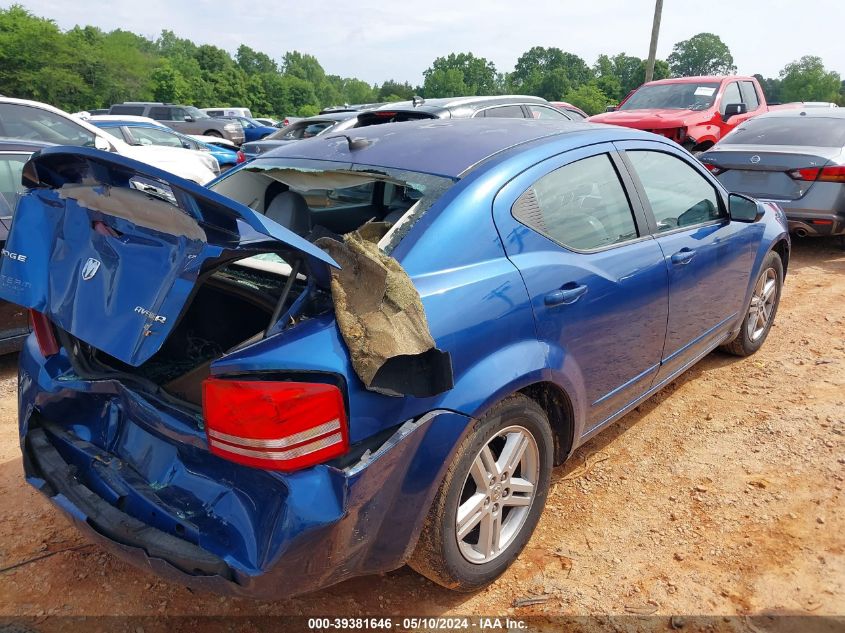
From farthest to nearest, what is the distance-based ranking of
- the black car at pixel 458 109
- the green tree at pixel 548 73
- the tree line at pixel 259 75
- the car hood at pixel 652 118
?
the green tree at pixel 548 73 → the tree line at pixel 259 75 → the car hood at pixel 652 118 → the black car at pixel 458 109

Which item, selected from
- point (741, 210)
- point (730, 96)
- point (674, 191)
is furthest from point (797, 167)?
point (730, 96)

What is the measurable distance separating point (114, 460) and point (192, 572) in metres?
0.58

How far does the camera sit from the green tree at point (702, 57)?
9662cm

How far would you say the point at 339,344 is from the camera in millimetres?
1821

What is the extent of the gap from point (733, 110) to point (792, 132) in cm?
287

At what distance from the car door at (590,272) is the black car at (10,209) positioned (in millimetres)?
2963

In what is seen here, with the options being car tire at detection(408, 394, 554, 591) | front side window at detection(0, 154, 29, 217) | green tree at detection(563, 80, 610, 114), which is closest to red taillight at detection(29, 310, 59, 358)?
car tire at detection(408, 394, 554, 591)

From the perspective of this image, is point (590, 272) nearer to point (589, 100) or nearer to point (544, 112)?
point (544, 112)

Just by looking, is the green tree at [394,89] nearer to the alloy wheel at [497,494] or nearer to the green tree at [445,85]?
the green tree at [445,85]

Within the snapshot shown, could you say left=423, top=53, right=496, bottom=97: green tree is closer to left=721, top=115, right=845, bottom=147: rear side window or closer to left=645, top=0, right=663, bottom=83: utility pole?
left=645, top=0, right=663, bottom=83: utility pole

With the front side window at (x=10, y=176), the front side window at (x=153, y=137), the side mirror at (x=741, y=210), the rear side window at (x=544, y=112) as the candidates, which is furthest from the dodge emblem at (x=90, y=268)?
the front side window at (x=153, y=137)

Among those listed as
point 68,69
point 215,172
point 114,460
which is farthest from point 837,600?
point 68,69

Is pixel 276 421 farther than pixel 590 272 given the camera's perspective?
No

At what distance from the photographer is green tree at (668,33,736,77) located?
9662 centimetres
